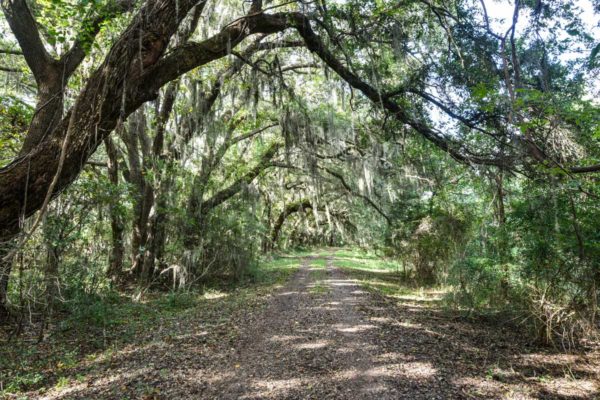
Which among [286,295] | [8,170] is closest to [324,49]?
[8,170]

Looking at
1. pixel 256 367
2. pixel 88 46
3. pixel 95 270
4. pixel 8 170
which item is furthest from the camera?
pixel 95 270

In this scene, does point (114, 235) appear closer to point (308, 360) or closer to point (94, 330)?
point (94, 330)

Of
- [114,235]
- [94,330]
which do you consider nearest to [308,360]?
[94,330]

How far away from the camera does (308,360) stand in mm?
4582

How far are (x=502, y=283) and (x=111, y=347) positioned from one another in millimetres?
6822

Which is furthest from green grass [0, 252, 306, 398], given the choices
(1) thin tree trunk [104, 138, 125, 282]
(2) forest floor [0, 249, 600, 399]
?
(1) thin tree trunk [104, 138, 125, 282]

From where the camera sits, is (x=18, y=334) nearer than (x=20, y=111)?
Yes

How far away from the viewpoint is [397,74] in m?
7.59

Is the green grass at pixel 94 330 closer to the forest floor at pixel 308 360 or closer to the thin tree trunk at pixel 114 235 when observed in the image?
the forest floor at pixel 308 360

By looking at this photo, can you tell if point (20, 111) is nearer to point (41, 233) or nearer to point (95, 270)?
point (41, 233)

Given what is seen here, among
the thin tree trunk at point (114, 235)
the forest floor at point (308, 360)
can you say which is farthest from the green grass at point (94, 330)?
the thin tree trunk at point (114, 235)

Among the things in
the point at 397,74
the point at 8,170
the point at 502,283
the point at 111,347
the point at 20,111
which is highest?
the point at 397,74

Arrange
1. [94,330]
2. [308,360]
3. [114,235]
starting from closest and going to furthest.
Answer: [308,360] → [94,330] → [114,235]

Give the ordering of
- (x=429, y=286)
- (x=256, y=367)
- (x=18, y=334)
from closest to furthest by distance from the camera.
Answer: (x=256, y=367), (x=18, y=334), (x=429, y=286)
